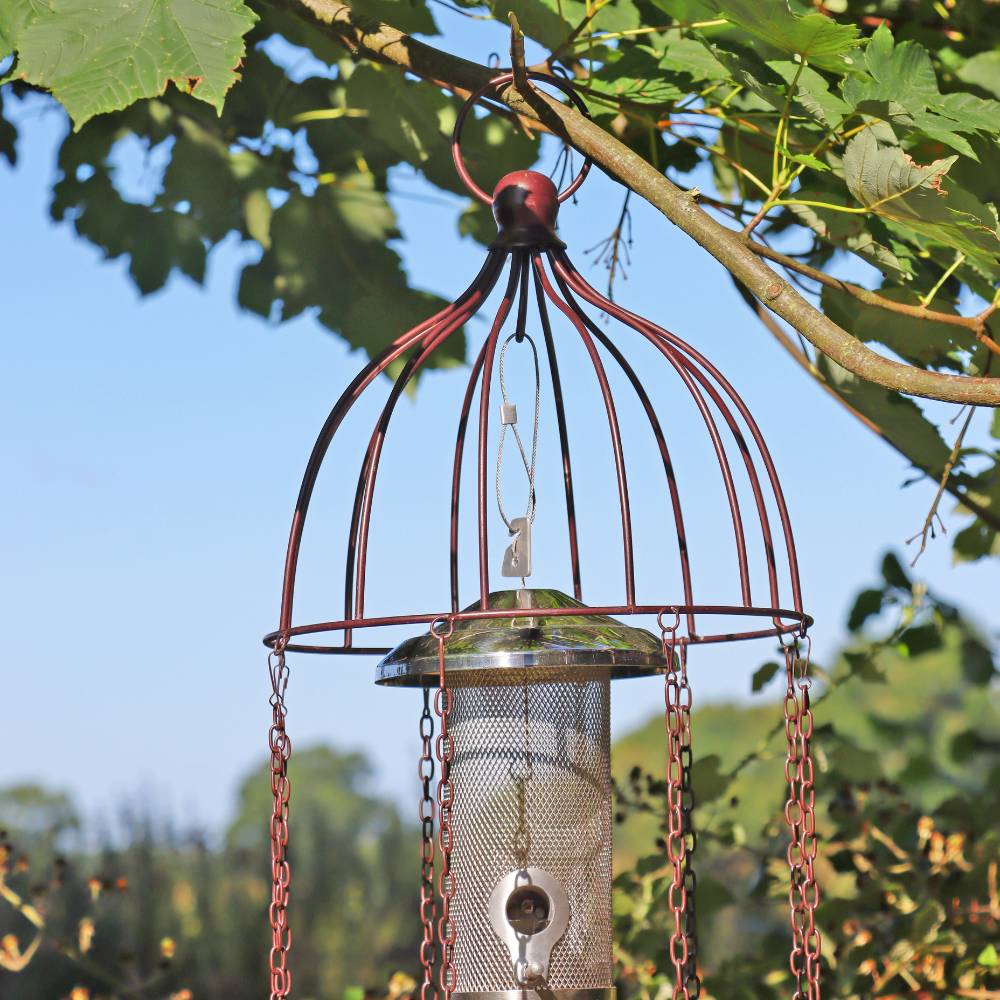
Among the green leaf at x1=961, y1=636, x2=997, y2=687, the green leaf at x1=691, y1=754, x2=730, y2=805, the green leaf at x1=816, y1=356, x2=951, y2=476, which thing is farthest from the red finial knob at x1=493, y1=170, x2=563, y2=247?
the green leaf at x1=961, y1=636, x2=997, y2=687

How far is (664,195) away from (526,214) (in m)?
0.16

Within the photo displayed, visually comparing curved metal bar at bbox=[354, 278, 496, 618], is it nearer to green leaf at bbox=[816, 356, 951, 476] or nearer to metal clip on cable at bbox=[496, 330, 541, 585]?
metal clip on cable at bbox=[496, 330, 541, 585]

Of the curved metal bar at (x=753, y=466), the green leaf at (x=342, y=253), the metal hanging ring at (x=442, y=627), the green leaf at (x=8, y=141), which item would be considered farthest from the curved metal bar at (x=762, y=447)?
the green leaf at (x=8, y=141)

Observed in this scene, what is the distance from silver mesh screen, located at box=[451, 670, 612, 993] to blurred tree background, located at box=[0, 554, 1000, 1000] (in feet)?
2.38

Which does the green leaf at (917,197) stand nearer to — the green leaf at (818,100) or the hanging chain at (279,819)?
the green leaf at (818,100)

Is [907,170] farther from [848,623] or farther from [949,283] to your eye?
[848,623]

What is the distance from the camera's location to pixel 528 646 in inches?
58.6

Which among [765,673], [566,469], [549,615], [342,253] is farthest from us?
[342,253]

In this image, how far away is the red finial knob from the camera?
1601 mm

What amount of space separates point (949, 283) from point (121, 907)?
425 cm

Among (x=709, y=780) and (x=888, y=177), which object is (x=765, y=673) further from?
(x=888, y=177)

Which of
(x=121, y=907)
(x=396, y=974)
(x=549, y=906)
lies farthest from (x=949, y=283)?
(x=121, y=907)

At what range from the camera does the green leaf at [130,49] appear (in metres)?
1.44

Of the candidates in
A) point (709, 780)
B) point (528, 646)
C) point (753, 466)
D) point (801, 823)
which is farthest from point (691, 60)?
point (709, 780)
